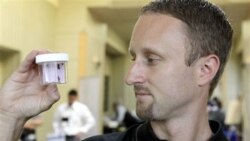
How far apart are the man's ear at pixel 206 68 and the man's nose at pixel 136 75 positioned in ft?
0.64

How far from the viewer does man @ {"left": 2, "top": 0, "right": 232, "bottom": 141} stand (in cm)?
144

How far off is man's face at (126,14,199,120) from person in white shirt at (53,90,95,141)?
219 inches

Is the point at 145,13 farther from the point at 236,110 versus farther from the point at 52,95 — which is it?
the point at 236,110

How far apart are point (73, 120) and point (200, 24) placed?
18.8 feet

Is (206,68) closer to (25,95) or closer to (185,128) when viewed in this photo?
(185,128)

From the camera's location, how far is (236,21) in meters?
11.4

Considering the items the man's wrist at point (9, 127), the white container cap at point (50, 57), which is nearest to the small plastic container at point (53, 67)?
the white container cap at point (50, 57)

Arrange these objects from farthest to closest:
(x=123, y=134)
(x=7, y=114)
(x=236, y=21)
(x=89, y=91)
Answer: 1. (x=236, y=21)
2. (x=89, y=91)
3. (x=123, y=134)
4. (x=7, y=114)

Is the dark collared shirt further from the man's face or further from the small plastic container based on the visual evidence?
the small plastic container

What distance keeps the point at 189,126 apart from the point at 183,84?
153mm

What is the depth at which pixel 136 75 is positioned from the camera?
1.45m

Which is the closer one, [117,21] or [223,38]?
[223,38]

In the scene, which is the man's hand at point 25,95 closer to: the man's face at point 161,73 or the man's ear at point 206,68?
the man's face at point 161,73

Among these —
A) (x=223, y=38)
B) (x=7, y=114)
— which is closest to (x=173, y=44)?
(x=223, y=38)
